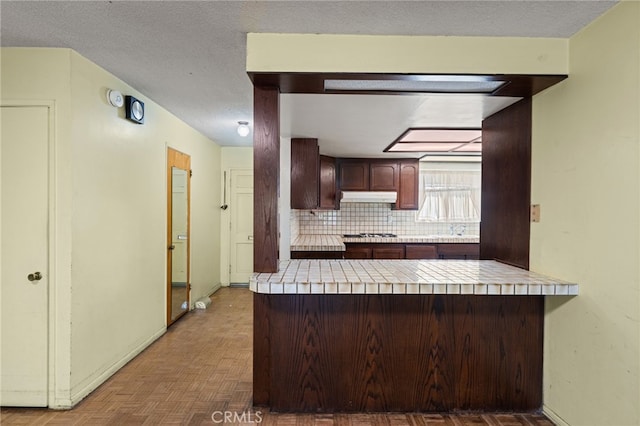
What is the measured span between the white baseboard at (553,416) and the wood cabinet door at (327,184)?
3.65 metres

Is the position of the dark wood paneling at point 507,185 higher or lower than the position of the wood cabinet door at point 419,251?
higher

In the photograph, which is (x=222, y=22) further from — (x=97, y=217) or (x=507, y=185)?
(x=507, y=185)

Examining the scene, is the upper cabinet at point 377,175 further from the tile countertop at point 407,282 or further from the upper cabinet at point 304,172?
the tile countertop at point 407,282

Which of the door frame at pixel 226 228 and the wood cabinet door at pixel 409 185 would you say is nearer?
the door frame at pixel 226 228

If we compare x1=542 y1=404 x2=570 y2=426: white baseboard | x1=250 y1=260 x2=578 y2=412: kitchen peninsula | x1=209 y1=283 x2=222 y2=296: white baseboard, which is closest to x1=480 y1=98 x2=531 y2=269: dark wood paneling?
x1=250 y1=260 x2=578 y2=412: kitchen peninsula

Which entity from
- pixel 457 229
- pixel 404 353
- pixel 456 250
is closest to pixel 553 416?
pixel 404 353

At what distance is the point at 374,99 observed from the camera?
104 inches

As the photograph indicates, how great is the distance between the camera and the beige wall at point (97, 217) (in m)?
2.26

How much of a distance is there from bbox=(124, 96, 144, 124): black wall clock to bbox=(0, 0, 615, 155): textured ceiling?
15.5 inches

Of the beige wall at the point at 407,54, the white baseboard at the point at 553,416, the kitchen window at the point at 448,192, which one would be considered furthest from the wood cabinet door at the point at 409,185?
the white baseboard at the point at 553,416

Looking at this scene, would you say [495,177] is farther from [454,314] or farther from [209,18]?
[209,18]

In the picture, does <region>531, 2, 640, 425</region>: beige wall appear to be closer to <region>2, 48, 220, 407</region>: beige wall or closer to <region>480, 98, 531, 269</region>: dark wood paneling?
<region>480, 98, 531, 269</region>: dark wood paneling

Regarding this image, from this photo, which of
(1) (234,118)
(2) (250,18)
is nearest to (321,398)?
(2) (250,18)

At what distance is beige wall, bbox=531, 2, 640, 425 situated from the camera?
162 centimetres
